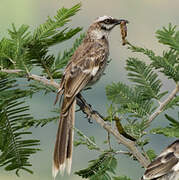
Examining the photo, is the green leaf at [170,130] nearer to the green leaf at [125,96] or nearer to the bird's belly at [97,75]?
the green leaf at [125,96]

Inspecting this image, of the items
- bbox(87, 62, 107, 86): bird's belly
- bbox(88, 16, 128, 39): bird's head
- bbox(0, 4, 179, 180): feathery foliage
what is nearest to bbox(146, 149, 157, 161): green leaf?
bbox(0, 4, 179, 180): feathery foliage

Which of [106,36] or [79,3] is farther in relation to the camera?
[106,36]

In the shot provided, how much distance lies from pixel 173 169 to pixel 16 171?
4.09 ft

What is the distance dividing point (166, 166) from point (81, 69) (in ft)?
6.46

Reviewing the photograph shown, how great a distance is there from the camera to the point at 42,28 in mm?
2785

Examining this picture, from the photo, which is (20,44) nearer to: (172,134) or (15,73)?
(15,73)

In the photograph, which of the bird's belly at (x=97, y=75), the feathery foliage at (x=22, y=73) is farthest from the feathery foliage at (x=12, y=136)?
the bird's belly at (x=97, y=75)

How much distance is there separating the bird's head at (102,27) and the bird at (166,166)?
9.80 ft

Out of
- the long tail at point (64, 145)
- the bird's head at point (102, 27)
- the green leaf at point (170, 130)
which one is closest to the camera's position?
the green leaf at point (170, 130)

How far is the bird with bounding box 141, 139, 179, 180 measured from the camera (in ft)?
8.46

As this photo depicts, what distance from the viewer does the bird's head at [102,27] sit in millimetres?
5691

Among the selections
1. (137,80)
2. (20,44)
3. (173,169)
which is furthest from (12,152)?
(173,169)

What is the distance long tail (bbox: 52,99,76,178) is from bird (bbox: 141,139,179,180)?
63cm

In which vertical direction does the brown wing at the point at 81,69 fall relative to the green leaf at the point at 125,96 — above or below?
above
